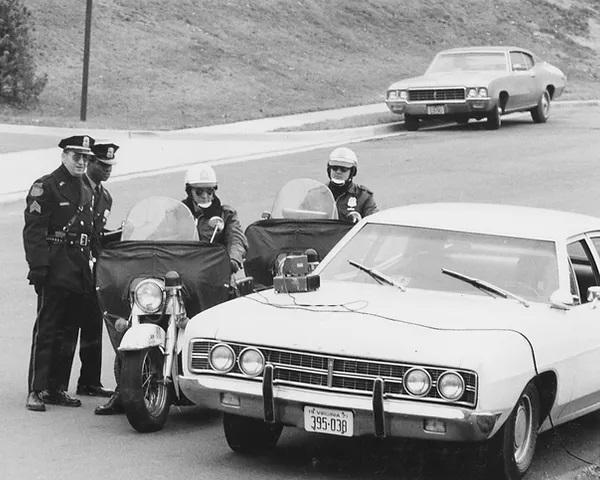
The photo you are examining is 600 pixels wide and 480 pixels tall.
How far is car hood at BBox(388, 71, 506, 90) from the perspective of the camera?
25.9 meters

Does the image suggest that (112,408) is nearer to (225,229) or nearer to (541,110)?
(225,229)

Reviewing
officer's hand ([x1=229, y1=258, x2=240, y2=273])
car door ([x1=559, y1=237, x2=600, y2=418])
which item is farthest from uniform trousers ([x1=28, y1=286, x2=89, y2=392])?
car door ([x1=559, y1=237, x2=600, y2=418])

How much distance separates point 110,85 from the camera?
29.2 m

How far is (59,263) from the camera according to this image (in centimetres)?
961

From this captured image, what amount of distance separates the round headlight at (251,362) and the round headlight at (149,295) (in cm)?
122

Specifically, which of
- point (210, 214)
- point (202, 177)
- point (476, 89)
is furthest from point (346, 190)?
point (476, 89)

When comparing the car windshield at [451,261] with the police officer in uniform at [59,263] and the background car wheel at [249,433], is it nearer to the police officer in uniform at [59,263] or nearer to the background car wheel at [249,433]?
the background car wheel at [249,433]

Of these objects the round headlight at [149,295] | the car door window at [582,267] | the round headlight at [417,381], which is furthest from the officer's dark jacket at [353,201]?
the round headlight at [417,381]

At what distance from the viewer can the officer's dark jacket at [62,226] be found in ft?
31.2

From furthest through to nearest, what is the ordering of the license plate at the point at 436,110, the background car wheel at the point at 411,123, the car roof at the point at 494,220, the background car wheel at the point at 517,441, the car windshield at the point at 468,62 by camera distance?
the car windshield at the point at 468,62 < the background car wheel at the point at 411,123 < the license plate at the point at 436,110 < the car roof at the point at 494,220 < the background car wheel at the point at 517,441

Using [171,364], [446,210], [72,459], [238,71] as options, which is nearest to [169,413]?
[171,364]

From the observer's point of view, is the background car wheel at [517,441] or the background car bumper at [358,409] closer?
the background car bumper at [358,409]

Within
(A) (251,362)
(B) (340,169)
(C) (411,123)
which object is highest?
(C) (411,123)

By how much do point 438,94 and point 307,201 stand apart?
15157mm
